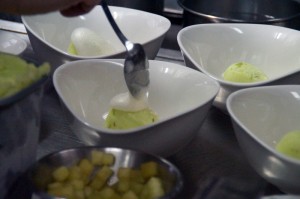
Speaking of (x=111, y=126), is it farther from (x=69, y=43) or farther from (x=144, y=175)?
(x=69, y=43)

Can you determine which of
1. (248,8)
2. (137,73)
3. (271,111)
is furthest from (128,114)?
(248,8)

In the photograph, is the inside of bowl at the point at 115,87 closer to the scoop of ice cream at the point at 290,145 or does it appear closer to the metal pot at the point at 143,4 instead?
the scoop of ice cream at the point at 290,145

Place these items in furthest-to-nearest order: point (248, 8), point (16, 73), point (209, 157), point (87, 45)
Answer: point (248, 8)
point (87, 45)
point (209, 157)
point (16, 73)

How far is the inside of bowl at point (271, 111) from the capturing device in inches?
20.1

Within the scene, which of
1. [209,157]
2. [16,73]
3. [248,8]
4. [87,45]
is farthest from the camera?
[248,8]

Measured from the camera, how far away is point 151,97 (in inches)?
22.7

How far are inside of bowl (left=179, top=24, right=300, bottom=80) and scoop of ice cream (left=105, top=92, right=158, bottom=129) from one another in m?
0.16

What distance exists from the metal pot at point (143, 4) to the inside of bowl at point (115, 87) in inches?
10.8

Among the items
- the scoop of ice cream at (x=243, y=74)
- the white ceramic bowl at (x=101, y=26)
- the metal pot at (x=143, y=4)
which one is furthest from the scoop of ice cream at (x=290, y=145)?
the metal pot at (x=143, y=4)

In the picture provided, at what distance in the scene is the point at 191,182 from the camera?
466mm

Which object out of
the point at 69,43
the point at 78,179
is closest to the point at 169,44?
the point at 69,43

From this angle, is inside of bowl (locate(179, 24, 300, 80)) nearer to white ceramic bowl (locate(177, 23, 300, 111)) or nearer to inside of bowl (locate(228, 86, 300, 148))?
white ceramic bowl (locate(177, 23, 300, 111))

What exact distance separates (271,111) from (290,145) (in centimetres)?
6

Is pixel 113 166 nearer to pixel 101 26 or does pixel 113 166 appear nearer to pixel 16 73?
pixel 16 73
